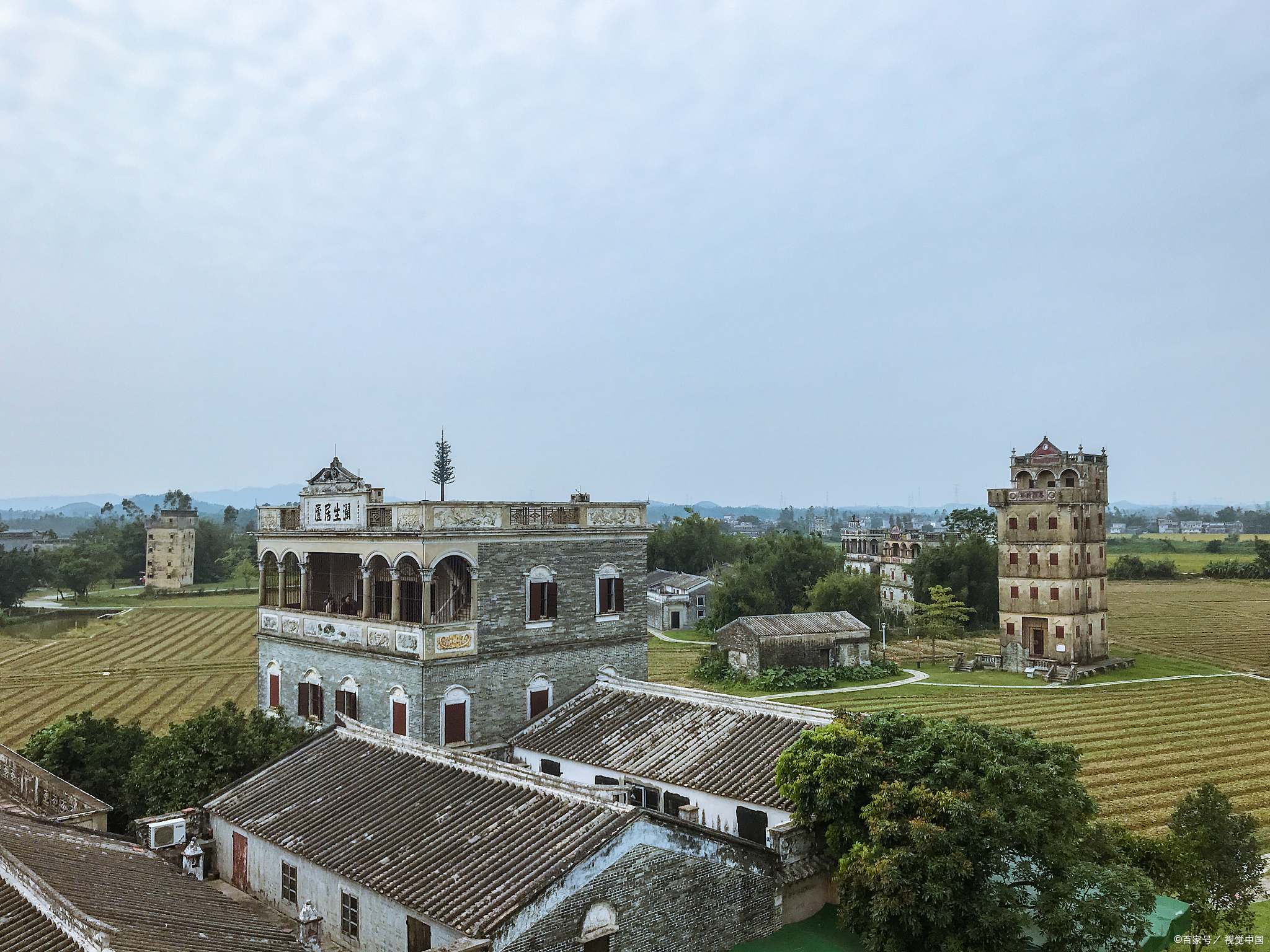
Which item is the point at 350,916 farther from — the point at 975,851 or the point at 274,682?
the point at 274,682

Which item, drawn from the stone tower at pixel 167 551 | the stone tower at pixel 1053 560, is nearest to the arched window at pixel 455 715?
the stone tower at pixel 1053 560

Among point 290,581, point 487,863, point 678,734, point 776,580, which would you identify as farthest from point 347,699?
point 776,580

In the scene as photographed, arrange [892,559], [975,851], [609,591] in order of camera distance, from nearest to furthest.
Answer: [975,851] → [609,591] → [892,559]

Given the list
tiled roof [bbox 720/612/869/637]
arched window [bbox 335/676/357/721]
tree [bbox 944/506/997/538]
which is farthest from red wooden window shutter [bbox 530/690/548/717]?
tree [bbox 944/506/997/538]

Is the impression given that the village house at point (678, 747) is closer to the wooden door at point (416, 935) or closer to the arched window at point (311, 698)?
the wooden door at point (416, 935)

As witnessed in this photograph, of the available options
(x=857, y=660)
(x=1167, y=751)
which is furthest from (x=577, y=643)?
(x=857, y=660)
